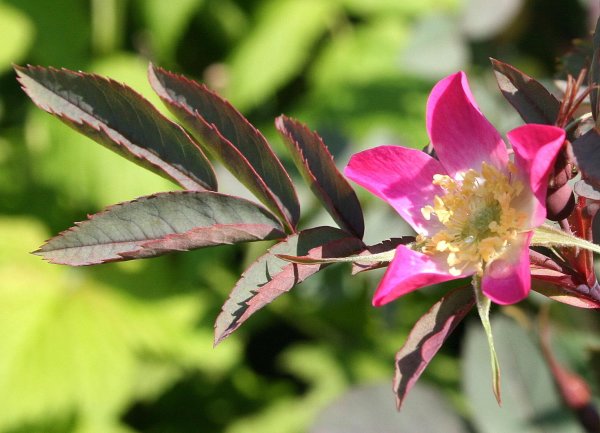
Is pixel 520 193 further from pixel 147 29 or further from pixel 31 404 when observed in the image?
pixel 147 29

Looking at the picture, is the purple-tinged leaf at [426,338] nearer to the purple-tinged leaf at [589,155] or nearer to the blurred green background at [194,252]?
the purple-tinged leaf at [589,155]

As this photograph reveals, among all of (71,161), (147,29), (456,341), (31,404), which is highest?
(147,29)

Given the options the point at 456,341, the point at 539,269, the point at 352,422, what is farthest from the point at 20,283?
the point at 539,269

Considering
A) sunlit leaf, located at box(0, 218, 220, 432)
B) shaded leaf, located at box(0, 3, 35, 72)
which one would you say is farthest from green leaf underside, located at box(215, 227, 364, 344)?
shaded leaf, located at box(0, 3, 35, 72)

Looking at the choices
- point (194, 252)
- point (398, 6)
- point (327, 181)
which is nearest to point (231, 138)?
Answer: point (327, 181)

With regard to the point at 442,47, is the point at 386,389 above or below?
below

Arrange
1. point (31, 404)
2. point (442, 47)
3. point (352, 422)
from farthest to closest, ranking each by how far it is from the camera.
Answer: point (31, 404), point (442, 47), point (352, 422)

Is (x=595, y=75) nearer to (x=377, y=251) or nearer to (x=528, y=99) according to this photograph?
(x=528, y=99)
